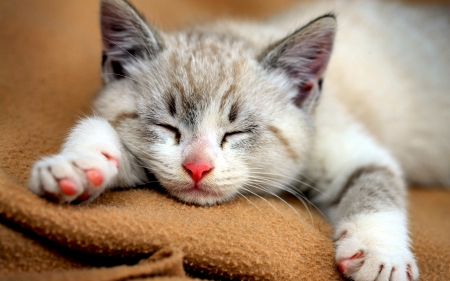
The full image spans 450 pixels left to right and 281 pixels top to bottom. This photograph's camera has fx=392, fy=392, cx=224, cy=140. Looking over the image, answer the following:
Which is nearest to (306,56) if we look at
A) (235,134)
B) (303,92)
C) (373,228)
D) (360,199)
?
(303,92)

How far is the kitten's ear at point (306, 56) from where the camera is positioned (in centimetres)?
145

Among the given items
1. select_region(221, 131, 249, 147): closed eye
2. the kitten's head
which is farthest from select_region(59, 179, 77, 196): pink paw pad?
select_region(221, 131, 249, 147): closed eye

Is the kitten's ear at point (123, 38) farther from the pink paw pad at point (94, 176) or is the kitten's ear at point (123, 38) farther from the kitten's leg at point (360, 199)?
the kitten's leg at point (360, 199)

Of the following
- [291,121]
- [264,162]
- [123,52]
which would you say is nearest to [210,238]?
[264,162]

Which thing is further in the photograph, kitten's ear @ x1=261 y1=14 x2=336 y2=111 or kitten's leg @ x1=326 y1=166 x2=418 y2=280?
kitten's ear @ x1=261 y1=14 x2=336 y2=111

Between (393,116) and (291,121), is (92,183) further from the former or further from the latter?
(393,116)

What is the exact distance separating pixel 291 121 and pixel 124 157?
0.64m

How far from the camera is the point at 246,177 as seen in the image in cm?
134

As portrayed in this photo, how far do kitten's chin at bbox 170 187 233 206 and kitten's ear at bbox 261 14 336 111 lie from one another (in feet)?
1.84

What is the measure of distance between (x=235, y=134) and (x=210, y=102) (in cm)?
14

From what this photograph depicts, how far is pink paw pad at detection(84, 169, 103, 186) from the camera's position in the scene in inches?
41.9

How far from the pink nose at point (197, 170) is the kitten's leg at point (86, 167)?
223 mm

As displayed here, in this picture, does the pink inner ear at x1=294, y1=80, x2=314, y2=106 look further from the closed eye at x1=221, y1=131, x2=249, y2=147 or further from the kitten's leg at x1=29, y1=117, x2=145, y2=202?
the kitten's leg at x1=29, y1=117, x2=145, y2=202

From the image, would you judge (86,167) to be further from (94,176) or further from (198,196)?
(198,196)
